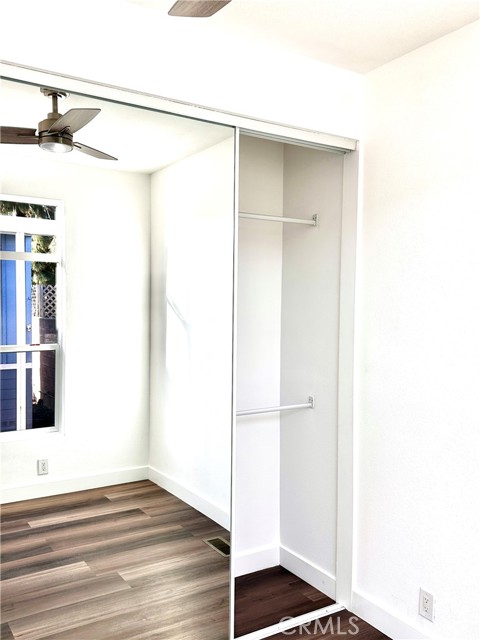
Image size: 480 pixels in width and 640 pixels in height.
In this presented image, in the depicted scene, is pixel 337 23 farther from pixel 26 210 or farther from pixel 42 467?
pixel 42 467

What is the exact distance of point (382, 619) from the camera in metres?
2.63

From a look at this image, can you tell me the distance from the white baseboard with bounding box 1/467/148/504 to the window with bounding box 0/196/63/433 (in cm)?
21

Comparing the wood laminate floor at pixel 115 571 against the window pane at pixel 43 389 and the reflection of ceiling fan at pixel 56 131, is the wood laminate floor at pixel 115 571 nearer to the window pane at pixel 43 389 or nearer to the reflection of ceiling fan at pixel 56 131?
the window pane at pixel 43 389

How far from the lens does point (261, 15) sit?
217cm

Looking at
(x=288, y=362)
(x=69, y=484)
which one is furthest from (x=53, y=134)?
(x=288, y=362)

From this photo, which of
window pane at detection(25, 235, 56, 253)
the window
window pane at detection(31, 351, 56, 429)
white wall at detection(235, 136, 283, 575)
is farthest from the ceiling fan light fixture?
white wall at detection(235, 136, 283, 575)

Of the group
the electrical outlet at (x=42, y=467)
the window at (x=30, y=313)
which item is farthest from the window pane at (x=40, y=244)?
the electrical outlet at (x=42, y=467)

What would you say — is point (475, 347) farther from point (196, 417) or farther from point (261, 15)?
point (261, 15)

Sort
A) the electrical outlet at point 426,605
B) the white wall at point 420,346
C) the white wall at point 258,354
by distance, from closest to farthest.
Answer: the white wall at point 420,346 → the electrical outlet at point 426,605 → the white wall at point 258,354

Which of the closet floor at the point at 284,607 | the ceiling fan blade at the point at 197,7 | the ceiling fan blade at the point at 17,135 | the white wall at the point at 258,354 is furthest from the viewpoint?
the white wall at the point at 258,354

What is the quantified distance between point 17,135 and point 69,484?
1.26 meters

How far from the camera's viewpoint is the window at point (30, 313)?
6.41 ft

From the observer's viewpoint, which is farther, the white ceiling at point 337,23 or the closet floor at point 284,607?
the closet floor at point 284,607

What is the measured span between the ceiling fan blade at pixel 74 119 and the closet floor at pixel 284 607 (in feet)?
7.47
